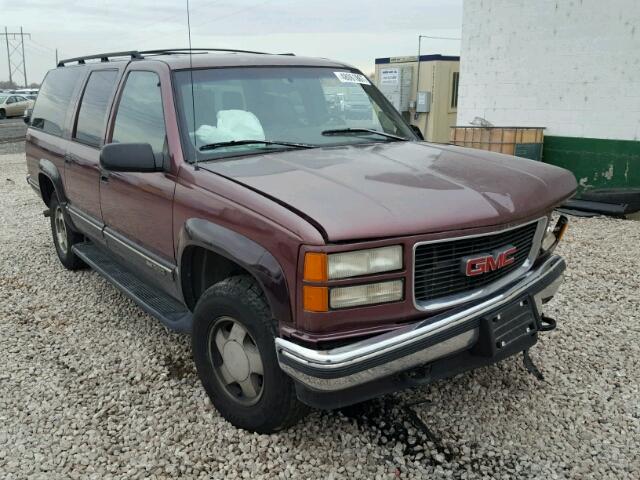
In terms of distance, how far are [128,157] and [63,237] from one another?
298cm

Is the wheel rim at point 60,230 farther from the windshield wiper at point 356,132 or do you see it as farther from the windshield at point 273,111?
the windshield wiper at point 356,132

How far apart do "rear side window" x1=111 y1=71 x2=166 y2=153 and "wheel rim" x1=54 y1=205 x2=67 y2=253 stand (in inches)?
76.4

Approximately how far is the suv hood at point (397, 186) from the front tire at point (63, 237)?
288cm

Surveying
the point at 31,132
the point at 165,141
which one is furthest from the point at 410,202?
the point at 31,132

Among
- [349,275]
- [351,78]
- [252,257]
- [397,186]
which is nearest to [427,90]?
[351,78]

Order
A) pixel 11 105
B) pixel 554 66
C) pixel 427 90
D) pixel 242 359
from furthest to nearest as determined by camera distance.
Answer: pixel 11 105 < pixel 427 90 < pixel 554 66 < pixel 242 359

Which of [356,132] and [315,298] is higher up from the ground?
[356,132]

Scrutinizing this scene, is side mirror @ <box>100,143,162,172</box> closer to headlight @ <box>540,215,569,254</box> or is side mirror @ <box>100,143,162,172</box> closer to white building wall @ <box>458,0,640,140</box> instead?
headlight @ <box>540,215,569,254</box>

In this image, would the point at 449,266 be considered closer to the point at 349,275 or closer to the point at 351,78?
the point at 349,275

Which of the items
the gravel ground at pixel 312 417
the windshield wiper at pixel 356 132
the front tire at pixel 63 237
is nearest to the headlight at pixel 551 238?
the gravel ground at pixel 312 417

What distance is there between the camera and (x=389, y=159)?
3.24m

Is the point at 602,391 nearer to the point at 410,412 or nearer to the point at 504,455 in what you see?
the point at 504,455

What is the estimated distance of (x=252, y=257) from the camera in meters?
2.58

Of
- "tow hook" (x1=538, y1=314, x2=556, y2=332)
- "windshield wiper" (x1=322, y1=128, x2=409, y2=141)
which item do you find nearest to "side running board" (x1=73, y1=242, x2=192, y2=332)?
"windshield wiper" (x1=322, y1=128, x2=409, y2=141)
